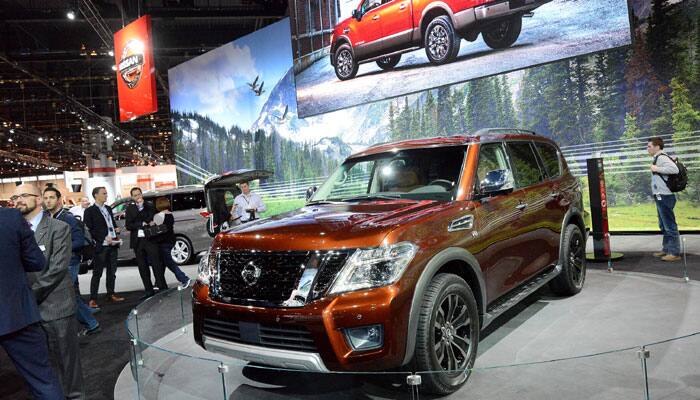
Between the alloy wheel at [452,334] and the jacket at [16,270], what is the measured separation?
244 cm

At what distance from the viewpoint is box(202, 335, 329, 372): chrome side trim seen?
287 cm

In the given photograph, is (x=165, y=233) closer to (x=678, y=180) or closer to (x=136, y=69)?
(x=678, y=180)

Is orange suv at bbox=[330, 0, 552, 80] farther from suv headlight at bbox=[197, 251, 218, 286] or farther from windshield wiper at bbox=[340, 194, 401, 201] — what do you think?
suv headlight at bbox=[197, 251, 218, 286]

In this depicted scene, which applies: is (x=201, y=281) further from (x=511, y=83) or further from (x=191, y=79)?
(x=191, y=79)

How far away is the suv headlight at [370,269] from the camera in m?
2.92

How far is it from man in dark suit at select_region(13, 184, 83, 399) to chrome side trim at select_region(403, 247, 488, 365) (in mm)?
2273

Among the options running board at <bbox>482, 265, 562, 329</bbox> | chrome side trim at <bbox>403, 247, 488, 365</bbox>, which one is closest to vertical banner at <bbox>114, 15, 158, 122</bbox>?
running board at <bbox>482, 265, 562, 329</bbox>

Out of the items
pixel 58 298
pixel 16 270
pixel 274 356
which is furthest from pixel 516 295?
pixel 16 270

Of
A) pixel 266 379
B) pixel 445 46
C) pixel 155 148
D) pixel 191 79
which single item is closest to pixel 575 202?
pixel 266 379

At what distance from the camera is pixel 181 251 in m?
10.8

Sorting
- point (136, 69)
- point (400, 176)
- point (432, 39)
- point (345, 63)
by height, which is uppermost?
point (136, 69)

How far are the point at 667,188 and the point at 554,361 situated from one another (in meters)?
5.40

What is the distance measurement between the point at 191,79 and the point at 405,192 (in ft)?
50.0

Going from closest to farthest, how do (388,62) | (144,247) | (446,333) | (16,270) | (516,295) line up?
1. (16,270)
2. (446,333)
3. (516,295)
4. (144,247)
5. (388,62)
